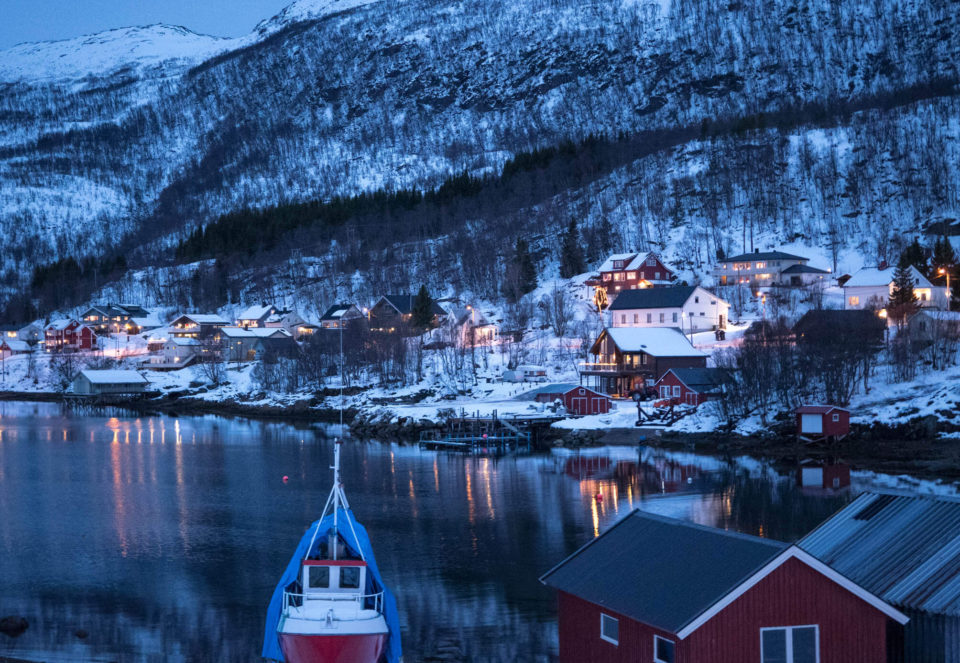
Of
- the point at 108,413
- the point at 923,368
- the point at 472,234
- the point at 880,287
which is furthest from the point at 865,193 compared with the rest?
the point at 108,413

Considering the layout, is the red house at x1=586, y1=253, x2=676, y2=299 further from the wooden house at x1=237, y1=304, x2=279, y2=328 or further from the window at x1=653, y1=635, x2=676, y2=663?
the window at x1=653, y1=635, x2=676, y2=663

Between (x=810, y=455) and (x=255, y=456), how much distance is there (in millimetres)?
29828

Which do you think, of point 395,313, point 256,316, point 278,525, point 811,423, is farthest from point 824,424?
point 256,316

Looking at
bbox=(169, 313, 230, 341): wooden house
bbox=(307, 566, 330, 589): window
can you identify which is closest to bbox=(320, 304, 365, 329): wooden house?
bbox=(169, 313, 230, 341): wooden house

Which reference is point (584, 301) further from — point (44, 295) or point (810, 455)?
point (44, 295)

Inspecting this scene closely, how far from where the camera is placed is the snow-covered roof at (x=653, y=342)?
7288 cm

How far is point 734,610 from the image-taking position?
14523 mm

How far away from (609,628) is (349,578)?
21.6 ft

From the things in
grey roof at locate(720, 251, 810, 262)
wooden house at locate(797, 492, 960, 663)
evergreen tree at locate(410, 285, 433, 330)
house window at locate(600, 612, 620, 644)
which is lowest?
house window at locate(600, 612, 620, 644)

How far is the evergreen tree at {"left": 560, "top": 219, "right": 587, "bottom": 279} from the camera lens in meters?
112

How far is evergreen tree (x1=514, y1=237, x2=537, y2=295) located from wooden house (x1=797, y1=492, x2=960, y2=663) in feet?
291

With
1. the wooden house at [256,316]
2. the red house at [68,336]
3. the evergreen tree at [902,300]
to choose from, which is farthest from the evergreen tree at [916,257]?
the red house at [68,336]

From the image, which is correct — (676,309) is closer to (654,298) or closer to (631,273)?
(654,298)

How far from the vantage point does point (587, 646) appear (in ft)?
54.1
